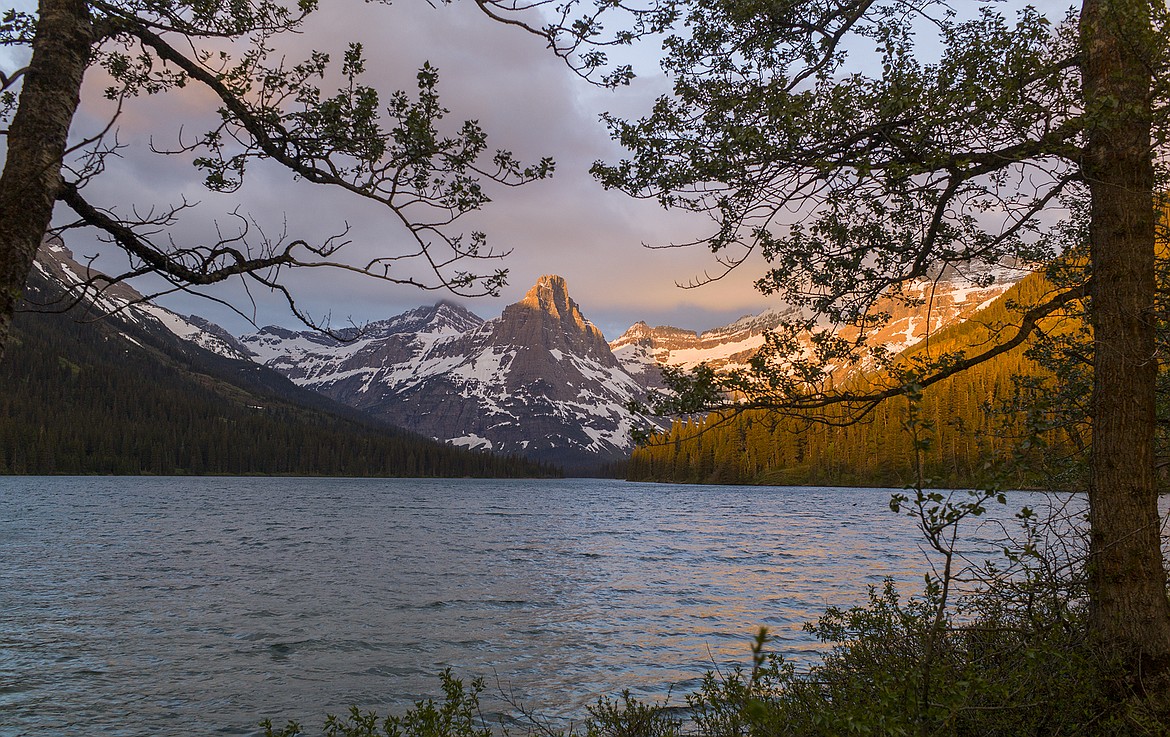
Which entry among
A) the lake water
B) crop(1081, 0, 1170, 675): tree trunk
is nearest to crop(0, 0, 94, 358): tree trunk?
the lake water

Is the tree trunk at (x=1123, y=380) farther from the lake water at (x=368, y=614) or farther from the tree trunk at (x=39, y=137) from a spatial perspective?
the tree trunk at (x=39, y=137)

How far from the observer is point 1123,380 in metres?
7.15

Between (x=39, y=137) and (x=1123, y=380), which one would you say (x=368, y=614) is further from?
(x=1123, y=380)

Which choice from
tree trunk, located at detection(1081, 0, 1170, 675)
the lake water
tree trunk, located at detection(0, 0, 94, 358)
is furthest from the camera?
the lake water

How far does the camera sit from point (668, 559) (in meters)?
36.2

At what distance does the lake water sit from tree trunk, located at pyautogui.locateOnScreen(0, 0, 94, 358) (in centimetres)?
789

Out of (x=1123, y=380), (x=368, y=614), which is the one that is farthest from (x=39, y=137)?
(x=368, y=614)

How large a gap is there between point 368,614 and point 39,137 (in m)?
19.8

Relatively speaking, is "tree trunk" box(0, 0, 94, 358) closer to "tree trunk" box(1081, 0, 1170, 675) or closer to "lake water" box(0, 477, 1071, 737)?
"lake water" box(0, 477, 1071, 737)

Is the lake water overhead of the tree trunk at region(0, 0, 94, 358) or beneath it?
beneath

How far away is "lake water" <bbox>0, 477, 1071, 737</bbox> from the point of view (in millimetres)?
14781

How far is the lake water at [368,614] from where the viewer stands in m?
14.8

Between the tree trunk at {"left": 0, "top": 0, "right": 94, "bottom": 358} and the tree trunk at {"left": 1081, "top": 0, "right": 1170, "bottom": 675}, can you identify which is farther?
the tree trunk at {"left": 1081, "top": 0, "right": 1170, "bottom": 675}

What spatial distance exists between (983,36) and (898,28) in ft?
2.87
